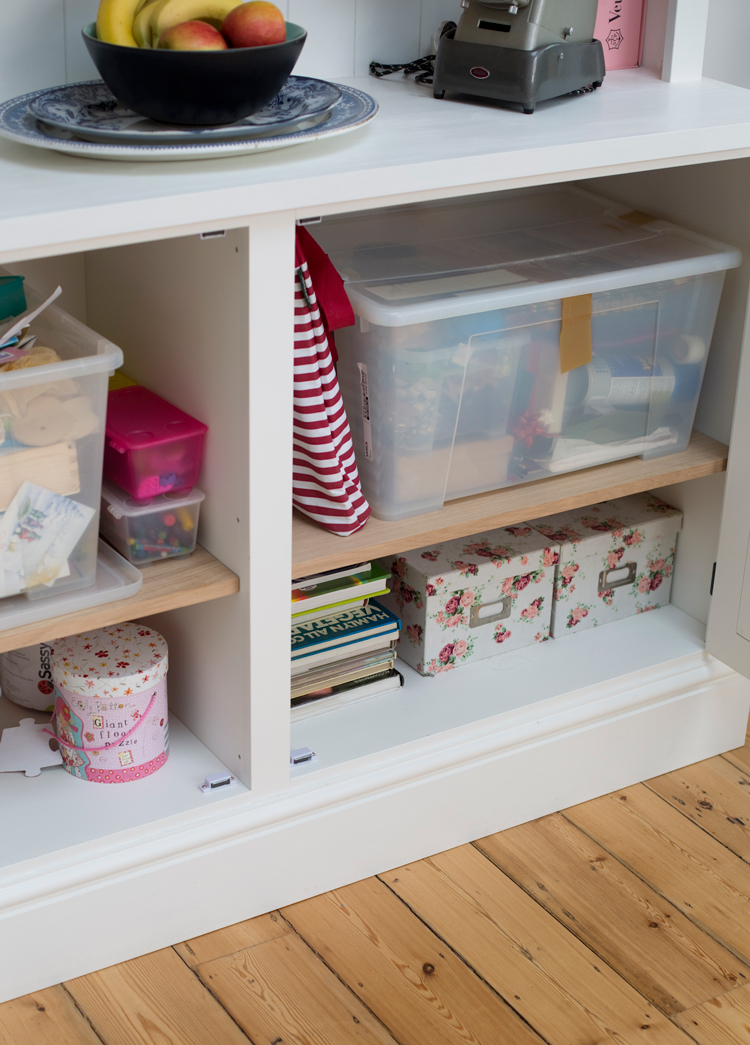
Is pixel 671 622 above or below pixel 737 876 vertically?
above

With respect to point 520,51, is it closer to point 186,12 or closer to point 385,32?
point 385,32

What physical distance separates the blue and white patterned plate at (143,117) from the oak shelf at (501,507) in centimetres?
44

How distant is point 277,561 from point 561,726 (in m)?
0.51

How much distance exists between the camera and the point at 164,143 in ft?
3.33

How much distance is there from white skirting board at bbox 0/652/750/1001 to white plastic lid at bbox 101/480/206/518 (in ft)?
1.12

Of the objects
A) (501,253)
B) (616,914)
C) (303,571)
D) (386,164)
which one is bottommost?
(616,914)

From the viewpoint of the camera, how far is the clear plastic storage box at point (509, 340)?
1.28m

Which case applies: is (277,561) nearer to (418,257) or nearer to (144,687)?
(144,687)

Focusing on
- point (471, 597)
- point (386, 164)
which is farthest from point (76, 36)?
point (471, 597)

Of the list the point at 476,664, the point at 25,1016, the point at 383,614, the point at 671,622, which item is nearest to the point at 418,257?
the point at 383,614

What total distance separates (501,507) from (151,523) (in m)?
0.42

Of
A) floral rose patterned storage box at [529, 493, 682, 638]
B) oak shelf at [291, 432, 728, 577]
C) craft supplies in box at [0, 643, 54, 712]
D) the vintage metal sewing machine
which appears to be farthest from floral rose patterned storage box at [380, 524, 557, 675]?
the vintage metal sewing machine

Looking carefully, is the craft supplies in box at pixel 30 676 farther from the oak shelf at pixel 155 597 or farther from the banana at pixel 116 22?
the banana at pixel 116 22

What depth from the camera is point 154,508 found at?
3.88 feet
